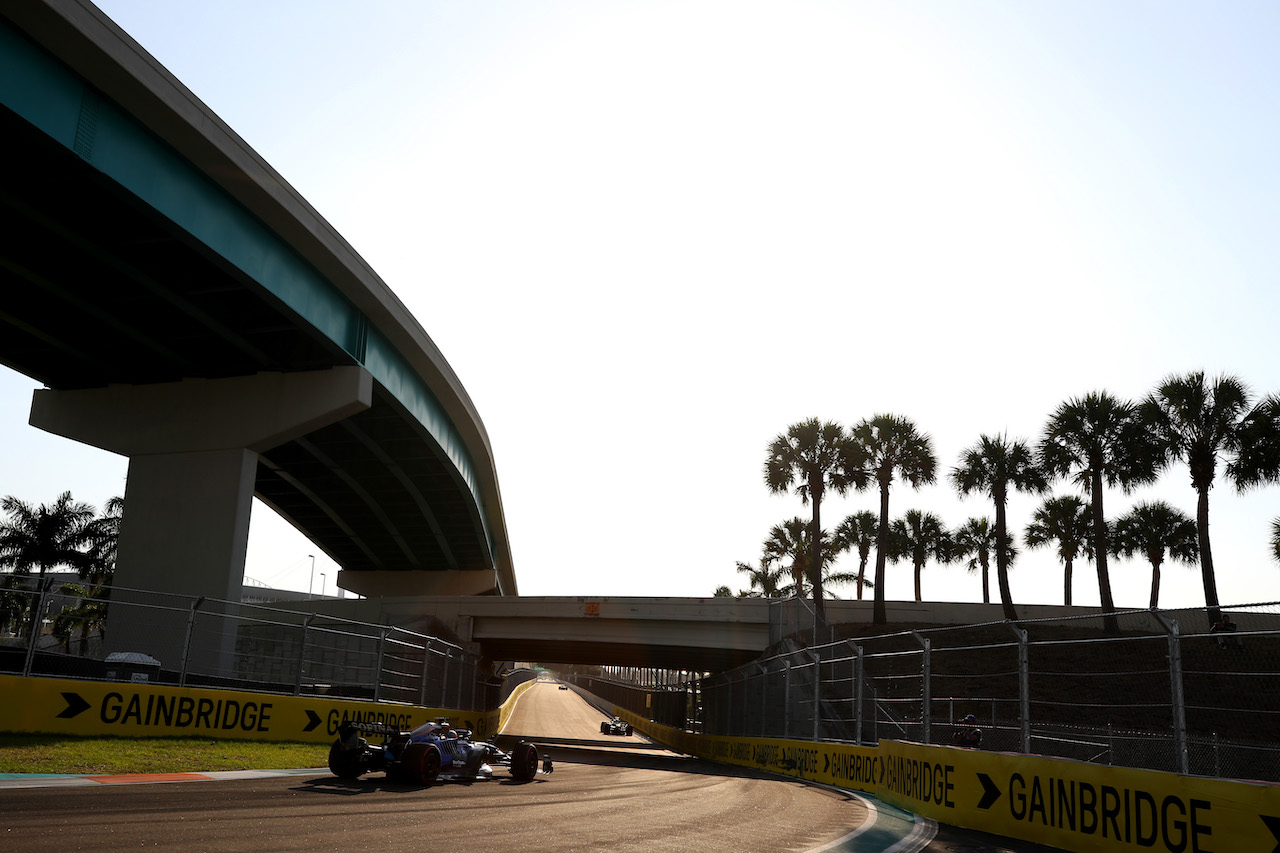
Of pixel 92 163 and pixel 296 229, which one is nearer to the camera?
pixel 92 163

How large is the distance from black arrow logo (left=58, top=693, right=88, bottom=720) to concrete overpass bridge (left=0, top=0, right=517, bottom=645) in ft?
31.0

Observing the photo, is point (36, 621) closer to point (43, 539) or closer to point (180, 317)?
point (180, 317)

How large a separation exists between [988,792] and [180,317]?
2290cm

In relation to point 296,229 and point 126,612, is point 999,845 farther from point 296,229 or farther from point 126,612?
point 126,612

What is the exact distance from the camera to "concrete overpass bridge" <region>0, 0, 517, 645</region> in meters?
17.3

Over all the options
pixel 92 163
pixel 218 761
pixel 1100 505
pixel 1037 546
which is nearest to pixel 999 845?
pixel 218 761

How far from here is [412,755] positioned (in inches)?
526

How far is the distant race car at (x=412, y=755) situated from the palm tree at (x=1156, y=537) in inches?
1936

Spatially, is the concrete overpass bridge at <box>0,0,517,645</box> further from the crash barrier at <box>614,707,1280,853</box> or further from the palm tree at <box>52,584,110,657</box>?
the crash barrier at <box>614,707,1280,853</box>

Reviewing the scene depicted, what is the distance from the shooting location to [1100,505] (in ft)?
143

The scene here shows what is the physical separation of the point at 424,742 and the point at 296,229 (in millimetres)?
14410

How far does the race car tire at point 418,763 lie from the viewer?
1330 cm

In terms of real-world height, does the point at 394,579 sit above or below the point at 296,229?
below

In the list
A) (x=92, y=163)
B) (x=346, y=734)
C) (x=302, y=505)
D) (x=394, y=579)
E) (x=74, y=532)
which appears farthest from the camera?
(x=394, y=579)
